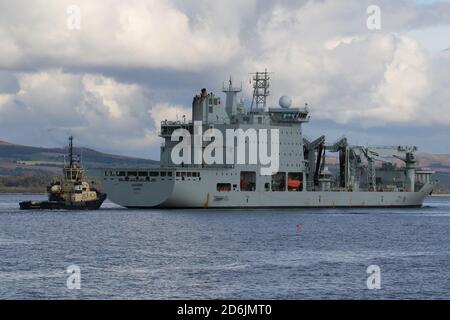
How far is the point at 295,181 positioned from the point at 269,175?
4571mm

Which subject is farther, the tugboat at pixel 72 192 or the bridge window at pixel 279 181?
the bridge window at pixel 279 181

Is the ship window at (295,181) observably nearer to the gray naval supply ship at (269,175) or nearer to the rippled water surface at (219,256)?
the gray naval supply ship at (269,175)

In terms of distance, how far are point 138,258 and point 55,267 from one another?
5296 millimetres

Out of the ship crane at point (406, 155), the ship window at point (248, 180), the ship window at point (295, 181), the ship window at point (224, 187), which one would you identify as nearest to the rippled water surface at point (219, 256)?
the ship window at point (224, 187)

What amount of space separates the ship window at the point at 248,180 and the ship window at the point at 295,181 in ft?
17.2

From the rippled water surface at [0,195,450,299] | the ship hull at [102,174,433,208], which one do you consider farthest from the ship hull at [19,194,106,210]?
the rippled water surface at [0,195,450,299]

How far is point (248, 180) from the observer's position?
85438mm

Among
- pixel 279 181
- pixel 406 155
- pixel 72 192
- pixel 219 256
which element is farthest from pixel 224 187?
pixel 219 256

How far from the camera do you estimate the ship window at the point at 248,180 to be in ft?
279

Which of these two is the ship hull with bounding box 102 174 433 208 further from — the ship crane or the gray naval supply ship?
the ship crane

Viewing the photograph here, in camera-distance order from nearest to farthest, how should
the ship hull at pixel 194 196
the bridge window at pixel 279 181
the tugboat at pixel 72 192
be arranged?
the ship hull at pixel 194 196 < the tugboat at pixel 72 192 < the bridge window at pixel 279 181

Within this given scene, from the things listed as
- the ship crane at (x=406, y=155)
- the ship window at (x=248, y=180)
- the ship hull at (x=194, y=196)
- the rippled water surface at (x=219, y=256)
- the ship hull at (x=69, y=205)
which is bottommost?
the rippled water surface at (x=219, y=256)

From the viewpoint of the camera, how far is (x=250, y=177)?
85375mm
